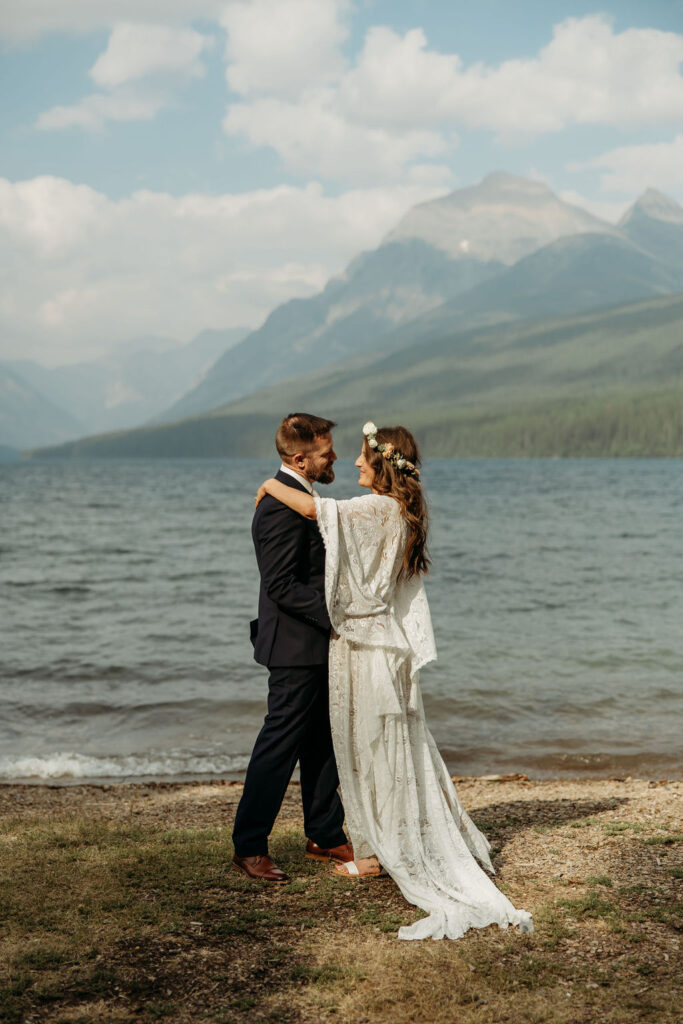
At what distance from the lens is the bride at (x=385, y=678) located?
5512mm

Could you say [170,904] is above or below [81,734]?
above

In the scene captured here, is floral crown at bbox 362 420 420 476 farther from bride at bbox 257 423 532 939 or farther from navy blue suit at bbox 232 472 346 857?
navy blue suit at bbox 232 472 346 857

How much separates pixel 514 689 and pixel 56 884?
10239mm

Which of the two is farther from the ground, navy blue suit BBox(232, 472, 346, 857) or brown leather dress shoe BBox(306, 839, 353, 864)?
navy blue suit BBox(232, 472, 346, 857)

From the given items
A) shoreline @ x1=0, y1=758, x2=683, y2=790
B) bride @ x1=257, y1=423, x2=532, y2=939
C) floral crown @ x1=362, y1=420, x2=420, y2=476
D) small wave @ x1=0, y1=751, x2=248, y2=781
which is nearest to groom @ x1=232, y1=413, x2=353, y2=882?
bride @ x1=257, y1=423, x2=532, y2=939

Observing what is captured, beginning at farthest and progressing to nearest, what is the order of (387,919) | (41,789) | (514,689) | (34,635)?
1. (34,635)
2. (514,689)
3. (41,789)
4. (387,919)

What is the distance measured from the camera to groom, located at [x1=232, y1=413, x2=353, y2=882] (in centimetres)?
557

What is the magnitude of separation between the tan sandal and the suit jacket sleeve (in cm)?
169

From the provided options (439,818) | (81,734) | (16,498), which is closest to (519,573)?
(81,734)

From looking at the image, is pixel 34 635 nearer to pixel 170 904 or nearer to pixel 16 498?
pixel 170 904

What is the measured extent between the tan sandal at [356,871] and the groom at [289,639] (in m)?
0.38

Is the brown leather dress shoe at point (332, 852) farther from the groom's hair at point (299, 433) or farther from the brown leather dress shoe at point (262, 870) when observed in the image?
the groom's hair at point (299, 433)

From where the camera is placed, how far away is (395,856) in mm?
5559

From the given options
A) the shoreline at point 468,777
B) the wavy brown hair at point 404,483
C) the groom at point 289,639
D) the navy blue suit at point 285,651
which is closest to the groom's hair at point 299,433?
the groom at point 289,639
